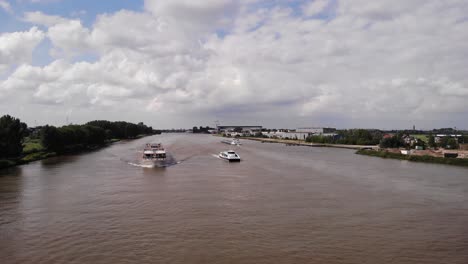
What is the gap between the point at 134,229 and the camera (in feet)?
36.0

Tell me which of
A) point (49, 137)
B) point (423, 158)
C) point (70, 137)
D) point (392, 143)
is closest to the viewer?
point (423, 158)

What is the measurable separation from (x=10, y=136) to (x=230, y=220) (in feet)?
86.5

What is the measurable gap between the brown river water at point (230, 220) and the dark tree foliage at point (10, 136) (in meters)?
9.73

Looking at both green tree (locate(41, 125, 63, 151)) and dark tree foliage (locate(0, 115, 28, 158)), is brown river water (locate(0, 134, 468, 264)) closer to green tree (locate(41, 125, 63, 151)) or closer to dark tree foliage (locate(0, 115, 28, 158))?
dark tree foliage (locate(0, 115, 28, 158))

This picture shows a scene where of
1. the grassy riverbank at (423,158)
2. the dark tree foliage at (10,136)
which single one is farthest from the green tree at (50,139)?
the grassy riverbank at (423,158)

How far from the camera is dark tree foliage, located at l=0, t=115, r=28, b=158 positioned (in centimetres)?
2939

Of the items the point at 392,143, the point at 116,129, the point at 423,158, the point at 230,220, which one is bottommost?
the point at 230,220

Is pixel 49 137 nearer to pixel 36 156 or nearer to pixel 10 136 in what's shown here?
pixel 36 156

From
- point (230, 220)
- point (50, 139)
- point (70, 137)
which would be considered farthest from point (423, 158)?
point (70, 137)

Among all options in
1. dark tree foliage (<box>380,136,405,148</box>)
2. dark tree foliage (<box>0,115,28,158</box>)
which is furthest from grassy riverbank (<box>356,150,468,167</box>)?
dark tree foliage (<box>0,115,28,158</box>)

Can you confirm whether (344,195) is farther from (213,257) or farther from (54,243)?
(54,243)

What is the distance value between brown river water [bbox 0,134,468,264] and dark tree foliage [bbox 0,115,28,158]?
31.9 feet

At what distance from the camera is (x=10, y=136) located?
1217 inches

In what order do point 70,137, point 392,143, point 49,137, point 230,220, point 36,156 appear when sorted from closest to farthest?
1. point 230,220
2. point 36,156
3. point 49,137
4. point 70,137
5. point 392,143
